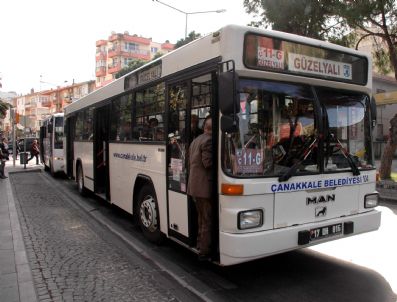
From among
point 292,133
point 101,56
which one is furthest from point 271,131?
point 101,56

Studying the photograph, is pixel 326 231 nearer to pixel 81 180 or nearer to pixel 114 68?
pixel 81 180

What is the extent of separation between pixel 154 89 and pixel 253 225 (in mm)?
2939

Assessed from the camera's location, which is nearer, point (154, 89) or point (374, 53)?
point (154, 89)

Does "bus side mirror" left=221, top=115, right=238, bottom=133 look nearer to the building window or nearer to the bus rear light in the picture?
the bus rear light

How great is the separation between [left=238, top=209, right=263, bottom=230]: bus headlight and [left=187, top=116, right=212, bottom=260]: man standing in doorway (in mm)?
510

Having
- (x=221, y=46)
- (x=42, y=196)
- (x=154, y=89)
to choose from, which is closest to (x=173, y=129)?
(x=154, y=89)

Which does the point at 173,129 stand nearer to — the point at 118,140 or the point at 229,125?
the point at 229,125

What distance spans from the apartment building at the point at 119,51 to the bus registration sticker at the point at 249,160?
251 ft

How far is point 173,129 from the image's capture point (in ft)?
19.3

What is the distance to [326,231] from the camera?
504cm

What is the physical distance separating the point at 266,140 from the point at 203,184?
0.88 metres

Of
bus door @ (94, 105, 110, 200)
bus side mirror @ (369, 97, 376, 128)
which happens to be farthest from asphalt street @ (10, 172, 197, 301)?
bus side mirror @ (369, 97, 376, 128)

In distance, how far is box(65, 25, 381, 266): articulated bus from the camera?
457cm

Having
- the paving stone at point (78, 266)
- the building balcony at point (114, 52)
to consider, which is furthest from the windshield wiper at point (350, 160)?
the building balcony at point (114, 52)
